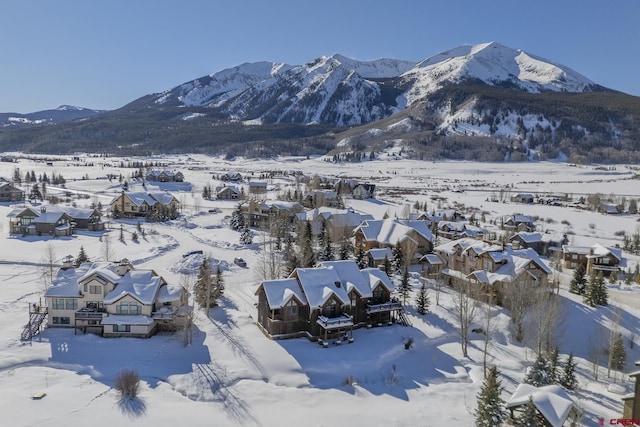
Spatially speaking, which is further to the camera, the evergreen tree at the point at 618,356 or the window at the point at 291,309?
the window at the point at 291,309

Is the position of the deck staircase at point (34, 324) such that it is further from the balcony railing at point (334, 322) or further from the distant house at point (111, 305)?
the balcony railing at point (334, 322)

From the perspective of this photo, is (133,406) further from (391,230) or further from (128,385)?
(391,230)

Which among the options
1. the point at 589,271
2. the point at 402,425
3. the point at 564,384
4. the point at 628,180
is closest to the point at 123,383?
the point at 402,425

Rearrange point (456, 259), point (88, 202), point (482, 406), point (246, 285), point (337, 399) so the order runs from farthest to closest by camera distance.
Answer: point (88, 202)
point (456, 259)
point (246, 285)
point (337, 399)
point (482, 406)

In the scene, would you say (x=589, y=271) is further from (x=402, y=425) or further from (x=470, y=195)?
(x=470, y=195)

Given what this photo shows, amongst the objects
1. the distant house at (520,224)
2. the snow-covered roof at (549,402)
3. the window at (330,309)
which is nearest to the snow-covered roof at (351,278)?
the window at (330,309)

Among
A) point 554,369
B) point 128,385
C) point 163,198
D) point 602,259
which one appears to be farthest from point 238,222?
point 554,369

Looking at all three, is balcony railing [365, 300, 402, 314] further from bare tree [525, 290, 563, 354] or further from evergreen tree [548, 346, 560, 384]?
evergreen tree [548, 346, 560, 384]

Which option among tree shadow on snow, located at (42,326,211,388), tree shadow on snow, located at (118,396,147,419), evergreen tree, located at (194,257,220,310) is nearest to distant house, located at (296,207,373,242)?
evergreen tree, located at (194,257,220,310)
